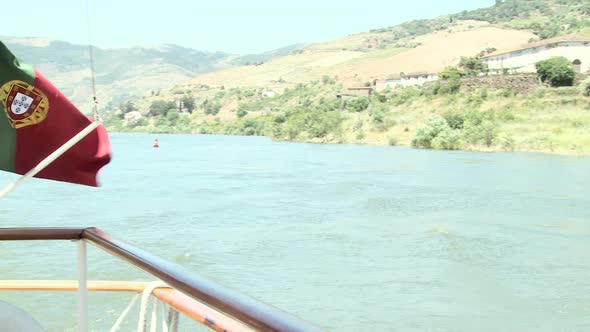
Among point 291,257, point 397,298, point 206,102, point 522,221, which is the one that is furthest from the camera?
point 206,102

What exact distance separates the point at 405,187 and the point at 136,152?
18.5m

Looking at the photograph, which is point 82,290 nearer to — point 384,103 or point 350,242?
point 350,242

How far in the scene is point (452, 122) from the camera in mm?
38531

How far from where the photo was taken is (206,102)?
74.0 m

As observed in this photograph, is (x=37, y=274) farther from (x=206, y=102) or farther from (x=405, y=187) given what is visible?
(x=206, y=102)

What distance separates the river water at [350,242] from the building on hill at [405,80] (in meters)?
44.7

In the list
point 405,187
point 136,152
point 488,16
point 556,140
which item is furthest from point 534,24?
point 405,187

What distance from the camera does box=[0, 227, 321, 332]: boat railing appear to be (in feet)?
2.26

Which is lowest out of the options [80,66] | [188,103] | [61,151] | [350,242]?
[350,242]

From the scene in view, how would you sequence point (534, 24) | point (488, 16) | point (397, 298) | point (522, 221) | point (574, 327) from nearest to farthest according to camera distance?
point (574, 327), point (397, 298), point (522, 221), point (534, 24), point (488, 16)

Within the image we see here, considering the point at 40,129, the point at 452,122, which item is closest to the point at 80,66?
the point at 40,129

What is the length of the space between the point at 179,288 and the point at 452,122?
38.8m

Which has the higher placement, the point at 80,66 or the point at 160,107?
the point at 80,66

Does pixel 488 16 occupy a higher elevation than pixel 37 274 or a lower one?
higher
